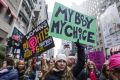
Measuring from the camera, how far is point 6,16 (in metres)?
26.5

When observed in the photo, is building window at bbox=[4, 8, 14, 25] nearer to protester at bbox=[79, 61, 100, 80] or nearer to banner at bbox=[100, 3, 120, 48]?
→ banner at bbox=[100, 3, 120, 48]

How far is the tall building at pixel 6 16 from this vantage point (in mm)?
24484

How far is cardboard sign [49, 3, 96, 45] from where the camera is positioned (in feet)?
18.5

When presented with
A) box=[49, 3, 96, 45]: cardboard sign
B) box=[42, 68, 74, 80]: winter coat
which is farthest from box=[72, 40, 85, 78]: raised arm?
box=[49, 3, 96, 45]: cardboard sign

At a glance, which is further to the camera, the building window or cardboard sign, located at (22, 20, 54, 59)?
the building window

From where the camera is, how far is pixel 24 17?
123ft

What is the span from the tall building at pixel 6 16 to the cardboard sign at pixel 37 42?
14611mm

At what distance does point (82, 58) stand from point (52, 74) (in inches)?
24.5

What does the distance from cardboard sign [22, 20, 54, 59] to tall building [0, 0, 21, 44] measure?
575 inches

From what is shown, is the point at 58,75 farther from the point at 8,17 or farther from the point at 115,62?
the point at 8,17

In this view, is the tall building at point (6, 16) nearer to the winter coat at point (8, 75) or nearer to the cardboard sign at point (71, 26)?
the cardboard sign at point (71, 26)

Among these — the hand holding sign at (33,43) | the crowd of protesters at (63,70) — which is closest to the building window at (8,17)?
the hand holding sign at (33,43)

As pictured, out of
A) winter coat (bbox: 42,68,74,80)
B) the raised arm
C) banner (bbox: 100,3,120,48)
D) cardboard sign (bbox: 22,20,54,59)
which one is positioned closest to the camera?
winter coat (bbox: 42,68,74,80)

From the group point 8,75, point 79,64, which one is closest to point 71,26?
point 79,64
